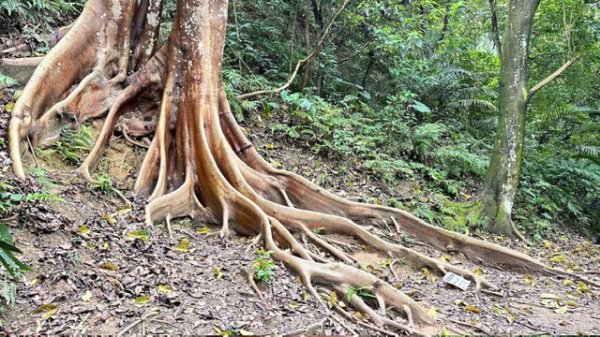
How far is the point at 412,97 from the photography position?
11.1 m

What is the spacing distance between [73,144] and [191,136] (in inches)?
59.5

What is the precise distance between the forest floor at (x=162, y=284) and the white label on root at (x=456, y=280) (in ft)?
0.20

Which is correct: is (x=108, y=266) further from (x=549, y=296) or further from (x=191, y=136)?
(x=549, y=296)

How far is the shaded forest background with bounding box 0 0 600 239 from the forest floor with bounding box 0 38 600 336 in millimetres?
2315

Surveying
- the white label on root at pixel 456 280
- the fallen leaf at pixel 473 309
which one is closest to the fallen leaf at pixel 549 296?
the white label on root at pixel 456 280

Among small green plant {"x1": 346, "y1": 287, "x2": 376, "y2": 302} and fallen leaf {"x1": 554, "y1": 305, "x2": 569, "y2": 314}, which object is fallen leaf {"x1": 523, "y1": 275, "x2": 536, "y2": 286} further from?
small green plant {"x1": 346, "y1": 287, "x2": 376, "y2": 302}

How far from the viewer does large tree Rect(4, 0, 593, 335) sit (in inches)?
214

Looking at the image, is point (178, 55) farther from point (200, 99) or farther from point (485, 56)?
point (485, 56)

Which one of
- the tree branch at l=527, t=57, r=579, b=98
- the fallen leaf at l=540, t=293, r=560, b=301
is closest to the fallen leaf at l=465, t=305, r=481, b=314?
the fallen leaf at l=540, t=293, r=560, b=301

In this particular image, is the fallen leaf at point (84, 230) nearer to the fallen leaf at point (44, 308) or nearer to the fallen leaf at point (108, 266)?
the fallen leaf at point (108, 266)

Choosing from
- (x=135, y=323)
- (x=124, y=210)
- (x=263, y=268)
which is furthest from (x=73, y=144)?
(x=135, y=323)

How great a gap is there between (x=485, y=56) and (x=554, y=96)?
329 centimetres

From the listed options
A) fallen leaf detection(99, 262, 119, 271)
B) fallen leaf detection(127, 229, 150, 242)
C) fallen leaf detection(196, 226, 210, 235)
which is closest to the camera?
fallen leaf detection(99, 262, 119, 271)

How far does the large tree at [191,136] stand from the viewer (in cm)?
544
